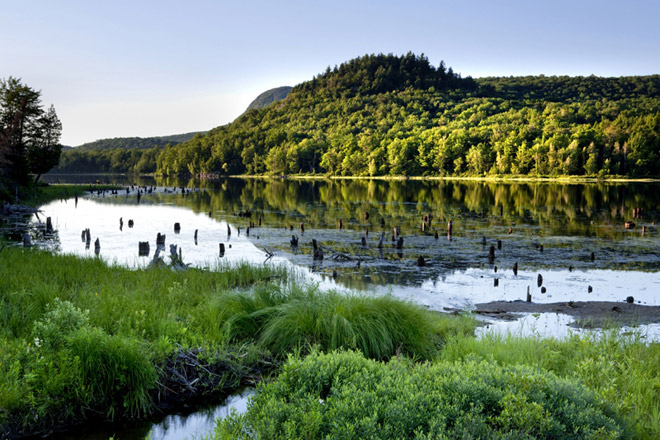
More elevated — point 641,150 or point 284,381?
point 641,150

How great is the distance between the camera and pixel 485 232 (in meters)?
36.8

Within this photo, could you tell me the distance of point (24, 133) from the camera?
205ft

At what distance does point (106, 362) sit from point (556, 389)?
6.56 meters

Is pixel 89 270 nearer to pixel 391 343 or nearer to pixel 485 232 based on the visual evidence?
pixel 391 343

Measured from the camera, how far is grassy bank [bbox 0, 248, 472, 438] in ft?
24.6

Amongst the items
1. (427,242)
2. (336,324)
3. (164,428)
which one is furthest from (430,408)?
(427,242)

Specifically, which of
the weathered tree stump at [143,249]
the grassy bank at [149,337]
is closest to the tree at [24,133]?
the weathered tree stump at [143,249]

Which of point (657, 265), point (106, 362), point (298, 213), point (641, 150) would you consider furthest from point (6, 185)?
point (641, 150)

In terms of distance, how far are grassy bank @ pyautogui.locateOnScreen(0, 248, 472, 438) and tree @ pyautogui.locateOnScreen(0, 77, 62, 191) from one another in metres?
49.9

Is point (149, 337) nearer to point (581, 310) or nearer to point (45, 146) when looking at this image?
point (581, 310)

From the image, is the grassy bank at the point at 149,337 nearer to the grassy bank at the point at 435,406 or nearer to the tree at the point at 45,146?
the grassy bank at the point at 435,406

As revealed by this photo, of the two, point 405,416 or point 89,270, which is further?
point 89,270

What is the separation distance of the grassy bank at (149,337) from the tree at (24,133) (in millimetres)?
49948

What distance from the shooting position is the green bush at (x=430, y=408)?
5.27 m
